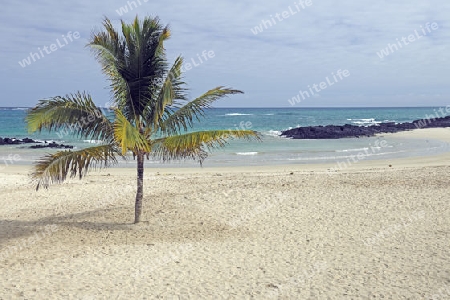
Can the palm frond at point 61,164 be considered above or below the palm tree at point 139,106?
below

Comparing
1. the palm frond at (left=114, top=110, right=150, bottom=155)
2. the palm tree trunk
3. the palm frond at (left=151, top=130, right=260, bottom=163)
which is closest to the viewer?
the palm frond at (left=114, top=110, right=150, bottom=155)

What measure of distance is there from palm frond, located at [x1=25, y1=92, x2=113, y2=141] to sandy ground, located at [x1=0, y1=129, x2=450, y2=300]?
227cm

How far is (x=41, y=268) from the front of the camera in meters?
7.48

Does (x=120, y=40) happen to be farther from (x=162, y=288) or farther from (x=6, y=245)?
(x=162, y=288)

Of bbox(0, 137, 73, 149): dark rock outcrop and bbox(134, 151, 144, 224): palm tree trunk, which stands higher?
bbox(0, 137, 73, 149): dark rock outcrop

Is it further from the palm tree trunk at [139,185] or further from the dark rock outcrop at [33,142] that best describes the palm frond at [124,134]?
the dark rock outcrop at [33,142]

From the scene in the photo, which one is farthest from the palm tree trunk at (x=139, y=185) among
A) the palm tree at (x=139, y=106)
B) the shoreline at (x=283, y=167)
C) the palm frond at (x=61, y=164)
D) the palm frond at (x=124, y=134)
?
the shoreline at (x=283, y=167)

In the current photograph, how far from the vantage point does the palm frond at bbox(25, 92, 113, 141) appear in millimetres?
8367

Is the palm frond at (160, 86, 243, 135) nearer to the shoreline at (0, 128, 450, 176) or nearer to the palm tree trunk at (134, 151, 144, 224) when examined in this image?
the palm tree trunk at (134, 151, 144, 224)

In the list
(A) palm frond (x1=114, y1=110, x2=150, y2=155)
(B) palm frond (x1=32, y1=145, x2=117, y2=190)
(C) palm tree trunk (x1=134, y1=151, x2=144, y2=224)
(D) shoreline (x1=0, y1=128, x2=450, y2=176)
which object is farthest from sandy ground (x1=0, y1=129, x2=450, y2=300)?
(D) shoreline (x1=0, y1=128, x2=450, y2=176)

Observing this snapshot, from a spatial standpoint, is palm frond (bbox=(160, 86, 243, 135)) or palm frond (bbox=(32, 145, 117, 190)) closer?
palm frond (bbox=(32, 145, 117, 190))

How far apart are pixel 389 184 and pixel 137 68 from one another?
9420 millimetres

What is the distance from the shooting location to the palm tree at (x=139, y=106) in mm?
8609

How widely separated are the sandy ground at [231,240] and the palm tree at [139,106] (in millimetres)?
1543
